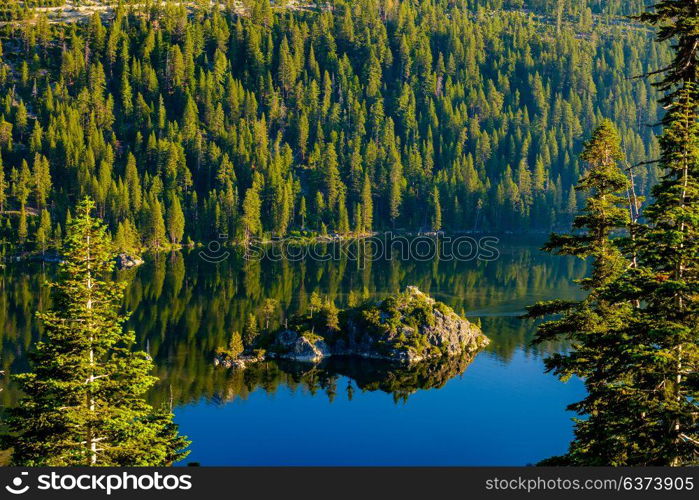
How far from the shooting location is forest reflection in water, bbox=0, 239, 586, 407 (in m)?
85.1

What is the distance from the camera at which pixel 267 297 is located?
128 m

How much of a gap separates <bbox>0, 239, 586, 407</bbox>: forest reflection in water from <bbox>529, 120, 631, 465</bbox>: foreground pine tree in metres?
51.7

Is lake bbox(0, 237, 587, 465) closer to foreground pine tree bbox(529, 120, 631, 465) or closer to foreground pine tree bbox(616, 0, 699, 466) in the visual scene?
foreground pine tree bbox(529, 120, 631, 465)

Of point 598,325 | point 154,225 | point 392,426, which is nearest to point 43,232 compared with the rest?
point 154,225

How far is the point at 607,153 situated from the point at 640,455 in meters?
14.5

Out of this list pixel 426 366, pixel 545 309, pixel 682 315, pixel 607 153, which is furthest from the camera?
pixel 426 366

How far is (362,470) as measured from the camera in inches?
811

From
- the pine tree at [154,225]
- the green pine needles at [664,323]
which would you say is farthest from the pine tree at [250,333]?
the pine tree at [154,225]

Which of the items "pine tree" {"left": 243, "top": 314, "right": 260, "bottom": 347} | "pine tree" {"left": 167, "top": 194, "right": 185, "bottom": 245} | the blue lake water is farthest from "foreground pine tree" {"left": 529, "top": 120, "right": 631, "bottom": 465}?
"pine tree" {"left": 167, "top": 194, "right": 185, "bottom": 245}

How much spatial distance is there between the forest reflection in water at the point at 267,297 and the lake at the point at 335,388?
327 mm

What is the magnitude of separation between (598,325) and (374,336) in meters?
66.6

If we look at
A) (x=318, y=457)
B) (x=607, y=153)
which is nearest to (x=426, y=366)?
(x=318, y=457)

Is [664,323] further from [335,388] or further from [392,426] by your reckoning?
[335,388]

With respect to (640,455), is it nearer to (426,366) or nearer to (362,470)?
(362,470)
